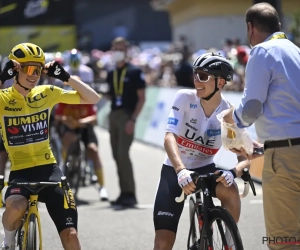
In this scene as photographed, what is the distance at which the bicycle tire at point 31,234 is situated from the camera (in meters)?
6.10

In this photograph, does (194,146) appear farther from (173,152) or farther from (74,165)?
(74,165)

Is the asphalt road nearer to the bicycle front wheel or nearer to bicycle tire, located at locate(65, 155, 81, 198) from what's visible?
bicycle tire, located at locate(65, 155, 81, 198)

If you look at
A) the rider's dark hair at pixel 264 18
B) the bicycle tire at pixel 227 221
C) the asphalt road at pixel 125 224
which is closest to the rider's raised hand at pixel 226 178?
the bicycle tire at pixel 227 221

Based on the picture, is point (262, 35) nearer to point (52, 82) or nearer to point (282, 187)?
point (282, 187)

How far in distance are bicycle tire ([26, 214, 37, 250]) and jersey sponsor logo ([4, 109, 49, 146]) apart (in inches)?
25.6

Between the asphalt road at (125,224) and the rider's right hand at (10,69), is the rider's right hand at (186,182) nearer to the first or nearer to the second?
the rider's right hand at (10,69)

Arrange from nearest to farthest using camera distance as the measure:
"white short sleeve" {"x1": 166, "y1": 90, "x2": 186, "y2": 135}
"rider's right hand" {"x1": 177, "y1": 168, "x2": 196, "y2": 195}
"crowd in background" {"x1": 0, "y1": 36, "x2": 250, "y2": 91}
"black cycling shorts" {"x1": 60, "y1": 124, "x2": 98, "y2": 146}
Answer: "rider's right hand" {"x1": 177, "y1": 168, "x2": 196, "y2": 195}, "white short sleeve" {"x1": 166, "y1": 90, "x2": 186, "y2": 135}, "black cycling shorts" {"x1": 60, "y1": 124, "x2": 98, "y2": 146}, "crowd in background" {"x1": 0, "y1": 36, "x2": 250, "y2": 91}

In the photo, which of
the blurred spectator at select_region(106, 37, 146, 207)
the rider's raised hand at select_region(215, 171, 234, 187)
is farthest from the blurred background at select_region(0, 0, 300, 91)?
the rider's raised hand at select_region(215, 171, 234, 187)

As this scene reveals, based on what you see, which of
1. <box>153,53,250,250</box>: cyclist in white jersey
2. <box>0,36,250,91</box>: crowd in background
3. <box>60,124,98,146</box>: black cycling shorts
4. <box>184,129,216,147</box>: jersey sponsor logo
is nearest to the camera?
<box>153,53,250,250</box>: cyclist in white jersey

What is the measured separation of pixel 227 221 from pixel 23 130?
1865 mm

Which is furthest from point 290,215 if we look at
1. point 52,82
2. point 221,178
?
point 52,82

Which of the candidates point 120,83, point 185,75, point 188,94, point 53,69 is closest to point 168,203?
point 188,94

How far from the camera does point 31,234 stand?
6129 mm

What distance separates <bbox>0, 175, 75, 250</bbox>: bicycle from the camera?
6.13 meters
